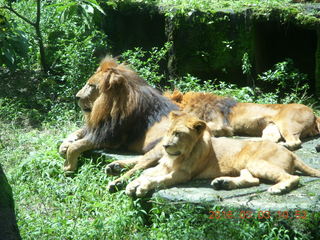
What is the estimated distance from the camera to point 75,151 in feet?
23.7

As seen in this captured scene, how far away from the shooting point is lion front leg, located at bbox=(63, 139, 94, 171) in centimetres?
720

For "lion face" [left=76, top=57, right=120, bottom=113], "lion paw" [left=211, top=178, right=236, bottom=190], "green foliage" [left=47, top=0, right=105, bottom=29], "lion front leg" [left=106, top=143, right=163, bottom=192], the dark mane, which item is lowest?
"lion paw" [left=211, top=178, right=236, bottom=190]

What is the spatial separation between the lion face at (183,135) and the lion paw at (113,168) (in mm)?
882

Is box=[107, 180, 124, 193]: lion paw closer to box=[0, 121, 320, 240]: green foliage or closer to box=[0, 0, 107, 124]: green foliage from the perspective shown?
box=[0, 121, 320, 240]: green foliage

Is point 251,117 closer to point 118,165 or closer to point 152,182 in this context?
point 118,165

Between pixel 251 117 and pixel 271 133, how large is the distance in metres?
0.39

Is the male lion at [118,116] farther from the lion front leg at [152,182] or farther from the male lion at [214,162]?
the lion front leg at [152,182]

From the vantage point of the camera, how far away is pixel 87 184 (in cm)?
683

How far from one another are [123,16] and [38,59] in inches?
80.9

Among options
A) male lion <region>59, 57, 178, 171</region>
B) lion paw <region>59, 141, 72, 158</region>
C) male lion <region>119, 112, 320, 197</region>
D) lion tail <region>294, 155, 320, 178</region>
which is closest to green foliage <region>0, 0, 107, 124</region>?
lion paw <region>59, 141, 72, 158</region>

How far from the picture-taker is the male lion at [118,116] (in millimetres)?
7156

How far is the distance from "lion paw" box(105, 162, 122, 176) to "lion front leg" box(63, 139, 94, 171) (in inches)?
30.5
